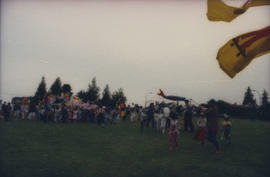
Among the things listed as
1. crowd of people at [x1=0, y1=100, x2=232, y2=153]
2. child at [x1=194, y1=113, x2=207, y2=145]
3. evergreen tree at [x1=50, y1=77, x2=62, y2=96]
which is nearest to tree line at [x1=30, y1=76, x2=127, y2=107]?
evergreen tree at [x1=50, y1=77, x2=62, y2=96]

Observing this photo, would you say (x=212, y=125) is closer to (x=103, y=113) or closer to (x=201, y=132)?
(x=201, y=132)

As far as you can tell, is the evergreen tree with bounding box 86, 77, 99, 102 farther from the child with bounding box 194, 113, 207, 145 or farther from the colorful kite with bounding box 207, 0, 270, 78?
the colorful kite with bounding box 207, 0, 270, 78

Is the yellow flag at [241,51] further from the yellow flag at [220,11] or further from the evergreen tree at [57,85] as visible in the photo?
the evergreen tree at [57,85]

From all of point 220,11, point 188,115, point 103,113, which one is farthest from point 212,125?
point 103,113

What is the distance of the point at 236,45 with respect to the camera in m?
4.94

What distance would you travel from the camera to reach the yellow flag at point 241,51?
4938 mm

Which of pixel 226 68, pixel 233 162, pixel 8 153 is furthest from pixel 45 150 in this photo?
pixel 226 68

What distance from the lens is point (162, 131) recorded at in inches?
692

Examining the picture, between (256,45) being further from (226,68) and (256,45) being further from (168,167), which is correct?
(168,167)

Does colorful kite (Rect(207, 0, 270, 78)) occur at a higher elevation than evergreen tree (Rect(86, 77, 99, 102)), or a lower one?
lower

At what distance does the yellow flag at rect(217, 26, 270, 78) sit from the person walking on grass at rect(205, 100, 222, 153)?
6.15 meters

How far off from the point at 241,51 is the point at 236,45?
0.17 meters

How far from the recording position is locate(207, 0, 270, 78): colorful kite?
490 centimetres

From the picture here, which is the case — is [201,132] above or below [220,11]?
below
